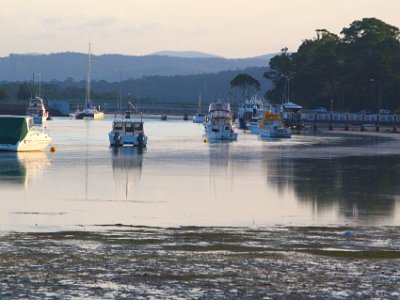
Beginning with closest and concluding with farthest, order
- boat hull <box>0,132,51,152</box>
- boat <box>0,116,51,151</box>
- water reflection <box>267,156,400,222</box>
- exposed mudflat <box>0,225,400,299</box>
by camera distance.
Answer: exposed mudflat <box>0,225,400,299</box> < water reflection <box>267,156,400,222</box> < boat <box>0,116,51,151</box> < boat hull <box>0,132,51,152</box>

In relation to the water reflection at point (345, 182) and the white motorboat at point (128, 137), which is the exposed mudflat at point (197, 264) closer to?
the water reflection at point (345, 182)

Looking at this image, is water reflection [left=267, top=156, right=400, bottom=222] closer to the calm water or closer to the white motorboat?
the calm water

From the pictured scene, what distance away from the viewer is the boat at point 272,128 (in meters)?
145

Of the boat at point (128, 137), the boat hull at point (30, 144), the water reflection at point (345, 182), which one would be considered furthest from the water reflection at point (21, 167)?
the boat at point (128, 137)

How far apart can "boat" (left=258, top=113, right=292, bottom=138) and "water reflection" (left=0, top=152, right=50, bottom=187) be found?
62.4 metres

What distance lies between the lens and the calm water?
3838 cm

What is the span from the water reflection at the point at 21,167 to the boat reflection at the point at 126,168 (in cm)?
452

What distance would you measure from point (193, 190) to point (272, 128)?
94.9 metres

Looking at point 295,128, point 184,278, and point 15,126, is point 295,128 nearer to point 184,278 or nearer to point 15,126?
point 15,126

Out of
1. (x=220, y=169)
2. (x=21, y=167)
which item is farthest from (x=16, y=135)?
(x=220, y=169)

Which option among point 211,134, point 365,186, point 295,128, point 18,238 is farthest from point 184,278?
point 295,128

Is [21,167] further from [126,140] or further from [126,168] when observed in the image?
[126,140]

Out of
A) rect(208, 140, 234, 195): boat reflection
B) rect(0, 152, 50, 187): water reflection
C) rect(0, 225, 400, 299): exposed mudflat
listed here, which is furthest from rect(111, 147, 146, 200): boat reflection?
rect(0, 225, 400, 299): exposed mudflat

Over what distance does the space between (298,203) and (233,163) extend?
31.9 m
